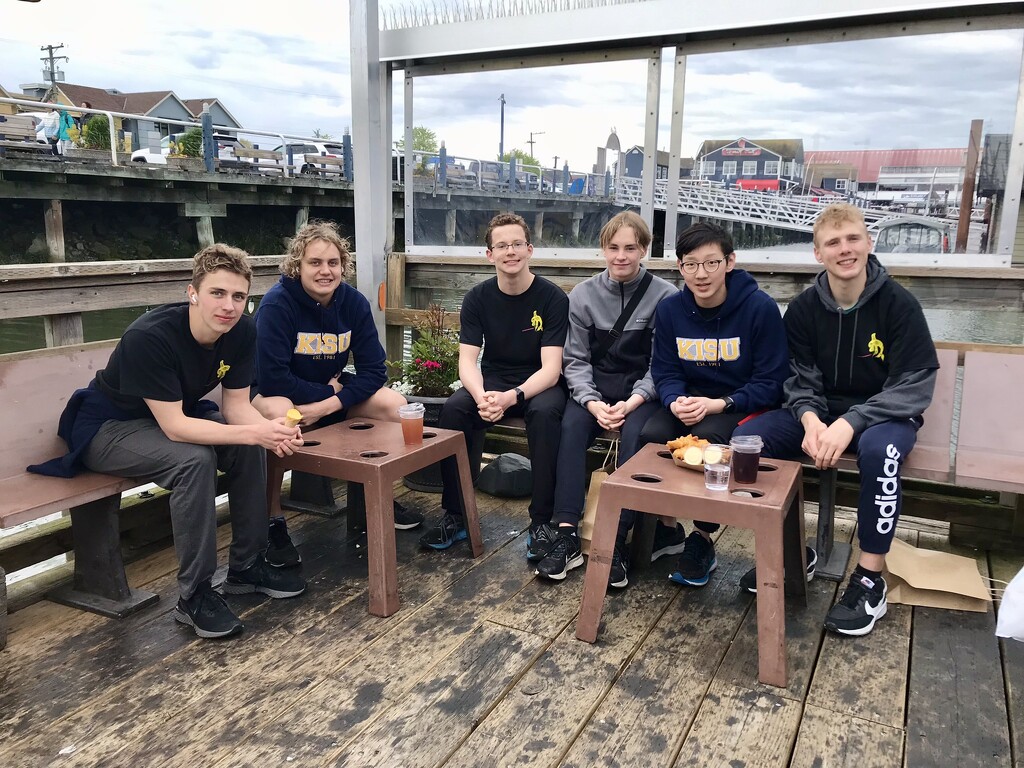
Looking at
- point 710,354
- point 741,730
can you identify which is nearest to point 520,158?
point 710,354

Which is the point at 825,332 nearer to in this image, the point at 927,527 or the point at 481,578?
the point at 927,527

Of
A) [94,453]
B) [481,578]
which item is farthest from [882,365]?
[94,453]

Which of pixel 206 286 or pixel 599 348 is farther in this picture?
pixel 599 348

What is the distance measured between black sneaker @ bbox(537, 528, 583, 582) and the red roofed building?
79.4 inches

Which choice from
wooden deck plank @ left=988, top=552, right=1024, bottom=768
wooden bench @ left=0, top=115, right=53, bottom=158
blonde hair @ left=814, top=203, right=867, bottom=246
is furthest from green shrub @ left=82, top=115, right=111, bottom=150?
wooden deck plank @ left=988, top=552, right=1024, bottom=768

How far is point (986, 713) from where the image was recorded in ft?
6.10

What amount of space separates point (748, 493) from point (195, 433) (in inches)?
63.4

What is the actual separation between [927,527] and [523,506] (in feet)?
5.54

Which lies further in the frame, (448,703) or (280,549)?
(280,549)

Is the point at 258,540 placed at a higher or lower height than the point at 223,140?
lower

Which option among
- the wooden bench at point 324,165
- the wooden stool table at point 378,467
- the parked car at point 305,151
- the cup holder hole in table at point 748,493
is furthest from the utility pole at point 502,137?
the wooden bench at point 324,165

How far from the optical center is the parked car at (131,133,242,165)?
17.2 m

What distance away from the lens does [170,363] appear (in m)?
2.25

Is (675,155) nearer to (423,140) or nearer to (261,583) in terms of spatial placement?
(423,140)
